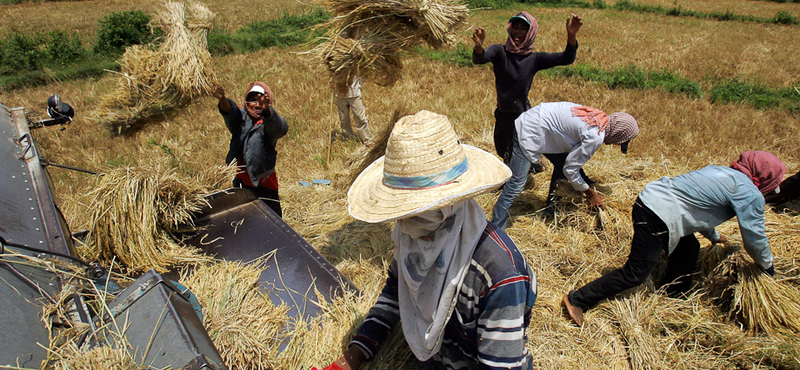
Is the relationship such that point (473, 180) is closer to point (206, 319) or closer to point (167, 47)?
point (206, 319)

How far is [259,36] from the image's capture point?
13.9m

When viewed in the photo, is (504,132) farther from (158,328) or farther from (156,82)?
(158,328)

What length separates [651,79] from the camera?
27.2 ft

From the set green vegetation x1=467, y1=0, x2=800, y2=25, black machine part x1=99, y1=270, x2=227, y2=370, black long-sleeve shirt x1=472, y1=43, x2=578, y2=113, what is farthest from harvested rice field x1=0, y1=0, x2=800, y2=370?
green vegetation x1=467, y1=0, x2=800, y2=25

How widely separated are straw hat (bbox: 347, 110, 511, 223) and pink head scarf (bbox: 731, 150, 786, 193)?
6.44ft

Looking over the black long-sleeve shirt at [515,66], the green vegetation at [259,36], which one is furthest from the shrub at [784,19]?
the black long-sleeve shirt at [515,66]

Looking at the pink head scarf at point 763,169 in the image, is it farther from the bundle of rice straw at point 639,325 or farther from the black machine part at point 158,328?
the black machine part at point 158,328

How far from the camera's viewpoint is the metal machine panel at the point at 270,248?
254 centimetres

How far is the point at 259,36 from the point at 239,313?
13.5m

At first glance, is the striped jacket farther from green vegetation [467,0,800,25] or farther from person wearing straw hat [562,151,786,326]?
green vegetation [467,0,800,25]

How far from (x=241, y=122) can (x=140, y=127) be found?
2.61 feet

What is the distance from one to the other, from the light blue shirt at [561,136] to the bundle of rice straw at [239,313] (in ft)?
7.73

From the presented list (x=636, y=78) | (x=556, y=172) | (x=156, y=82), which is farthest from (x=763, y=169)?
(x=636, y=78)

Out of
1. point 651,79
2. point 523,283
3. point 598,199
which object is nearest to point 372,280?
point 523,283
